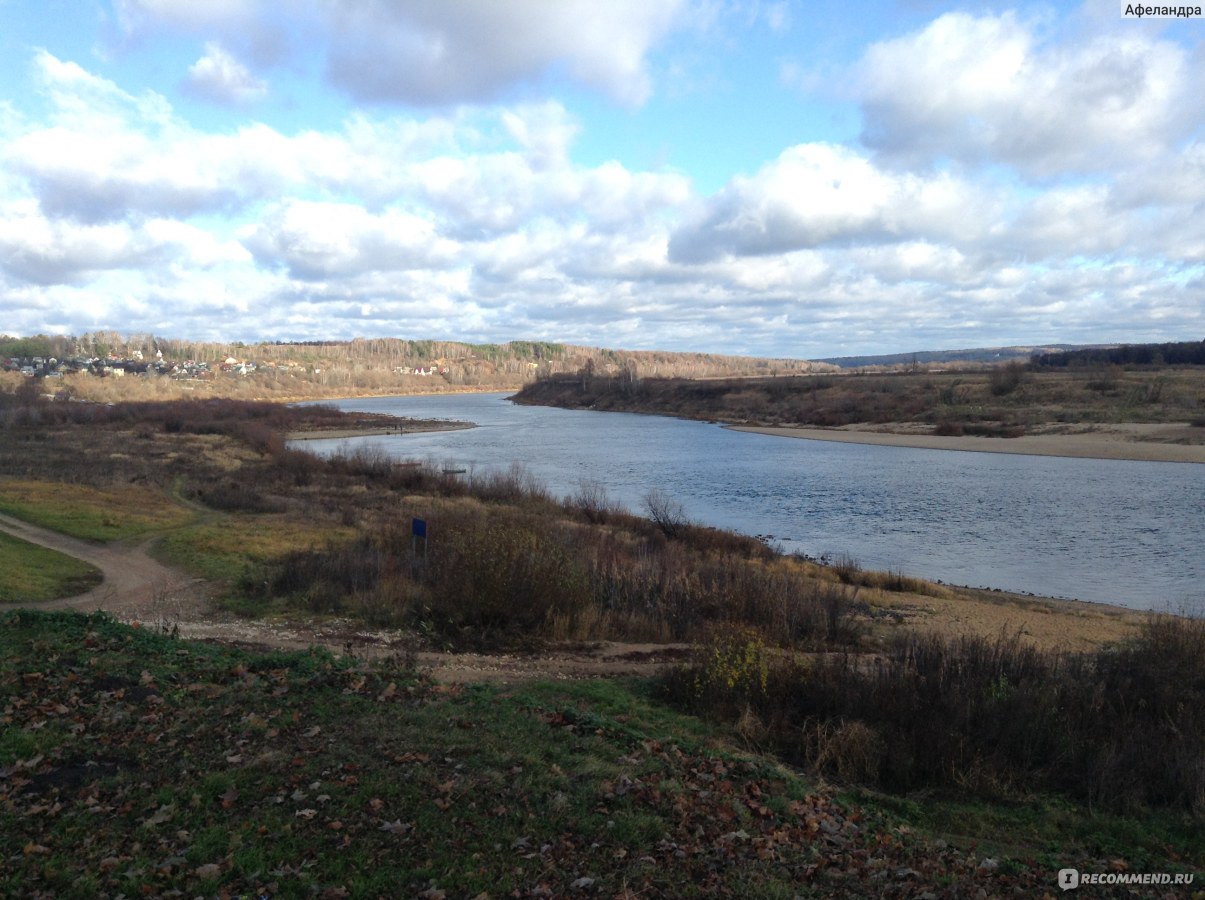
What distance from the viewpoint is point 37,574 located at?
1667cm

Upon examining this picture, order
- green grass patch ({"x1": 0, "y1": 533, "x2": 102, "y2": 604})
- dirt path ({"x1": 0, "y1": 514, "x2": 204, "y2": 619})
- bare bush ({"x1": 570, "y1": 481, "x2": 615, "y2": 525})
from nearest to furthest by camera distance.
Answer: dirt path ({"x1": 0, "y1": 514, "x2": 204, "y2": 619}) < green grass patch ({"x1": 0, "y1": 533, "x2": 102, "y2": 604}) < bare bush ({"x1": 570, "y1": 481, "x2": 615, "y2": 525})

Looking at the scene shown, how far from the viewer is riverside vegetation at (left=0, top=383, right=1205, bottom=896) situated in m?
5.44

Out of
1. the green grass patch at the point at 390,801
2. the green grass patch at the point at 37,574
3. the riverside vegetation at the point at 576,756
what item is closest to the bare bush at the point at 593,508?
the riverside vegetation at the point at 576,756

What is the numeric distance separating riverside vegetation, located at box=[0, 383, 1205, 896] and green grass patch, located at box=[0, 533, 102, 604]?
3750 mm

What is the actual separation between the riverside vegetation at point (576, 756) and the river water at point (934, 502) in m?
13.0

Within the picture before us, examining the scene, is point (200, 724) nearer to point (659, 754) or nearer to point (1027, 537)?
point (659, 754)

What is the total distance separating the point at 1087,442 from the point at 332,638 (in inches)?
2565

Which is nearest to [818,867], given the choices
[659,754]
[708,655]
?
[659,754]

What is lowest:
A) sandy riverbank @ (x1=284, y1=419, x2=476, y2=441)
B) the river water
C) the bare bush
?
sandy riverbank @ (x1=284, y1=419, x2=476, y2=441)

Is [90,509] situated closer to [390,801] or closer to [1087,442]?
[390,801]

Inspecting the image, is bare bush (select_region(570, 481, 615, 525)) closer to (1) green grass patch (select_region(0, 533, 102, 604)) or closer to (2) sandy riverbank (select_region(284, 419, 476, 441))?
(1) green grass patch (select_region(0, 533, 102, 604))

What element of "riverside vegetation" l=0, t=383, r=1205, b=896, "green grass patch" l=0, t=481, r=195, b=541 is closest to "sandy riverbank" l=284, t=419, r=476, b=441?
"green grass patch" l=0, t=481, r=195, b=541

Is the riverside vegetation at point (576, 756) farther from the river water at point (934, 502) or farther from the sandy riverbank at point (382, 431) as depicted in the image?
the sandy riverbank at point (382, 431)

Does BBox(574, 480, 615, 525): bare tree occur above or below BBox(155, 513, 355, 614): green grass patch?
below
